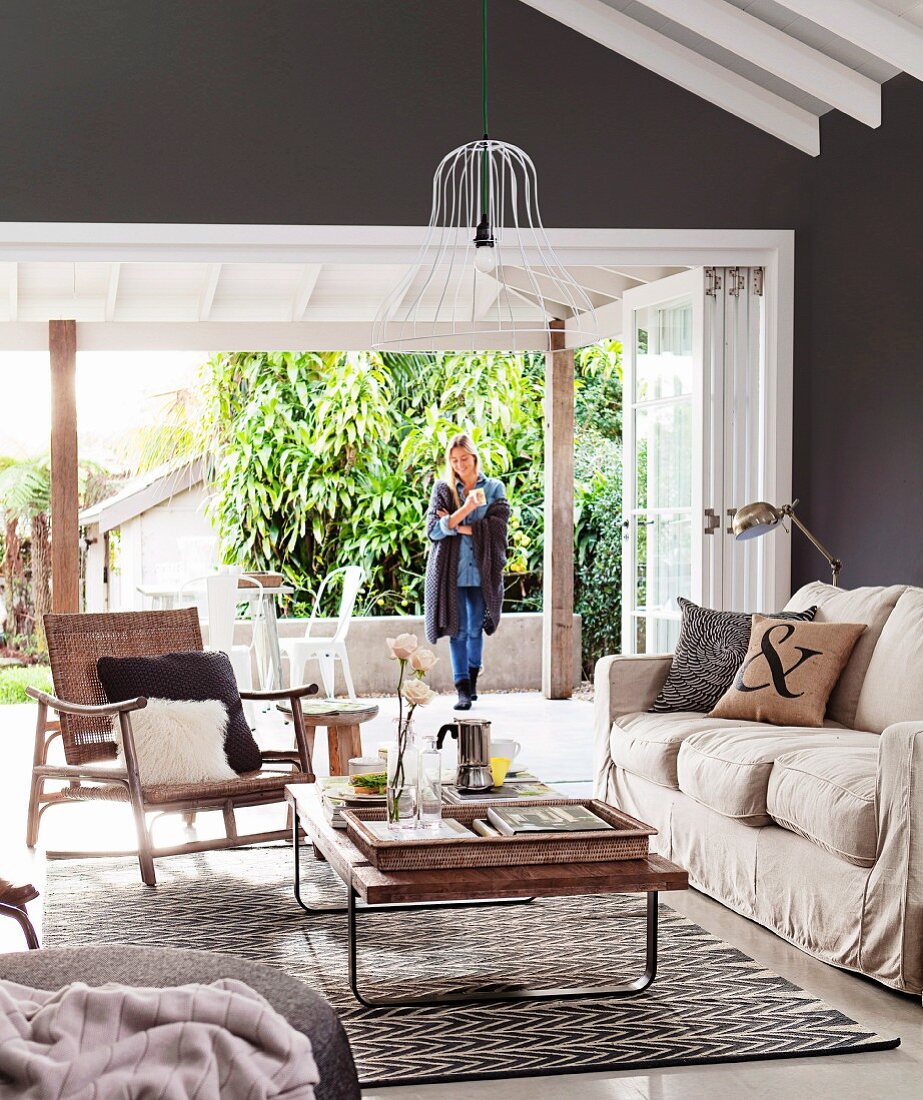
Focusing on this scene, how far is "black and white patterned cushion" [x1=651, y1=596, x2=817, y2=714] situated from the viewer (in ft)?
14.6

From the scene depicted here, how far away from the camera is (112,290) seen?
7.63 metres

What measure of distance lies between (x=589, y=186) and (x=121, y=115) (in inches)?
77.0

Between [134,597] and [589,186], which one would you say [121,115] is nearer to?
[589,186]

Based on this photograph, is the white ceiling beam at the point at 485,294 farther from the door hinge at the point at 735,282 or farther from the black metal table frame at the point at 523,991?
the black metal table frame at the point at 523,991

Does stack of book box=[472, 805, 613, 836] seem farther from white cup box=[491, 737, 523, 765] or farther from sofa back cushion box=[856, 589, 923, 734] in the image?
sofa back cushion box=[856, 589, 923, 734]

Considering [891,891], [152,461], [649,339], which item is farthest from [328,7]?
[152,461]

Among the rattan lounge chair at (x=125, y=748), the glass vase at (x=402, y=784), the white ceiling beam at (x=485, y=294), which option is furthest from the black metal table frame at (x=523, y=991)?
the white ceiling beam at (x=485, y=294)

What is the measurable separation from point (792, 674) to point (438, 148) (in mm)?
2819

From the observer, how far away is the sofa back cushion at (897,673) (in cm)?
387

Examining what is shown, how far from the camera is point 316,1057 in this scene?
1.83 metres

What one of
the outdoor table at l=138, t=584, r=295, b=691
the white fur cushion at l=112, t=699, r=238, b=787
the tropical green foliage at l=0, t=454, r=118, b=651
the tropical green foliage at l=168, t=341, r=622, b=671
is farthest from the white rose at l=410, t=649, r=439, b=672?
the tropical green foliage at l=0, t=454, r=118, b=651

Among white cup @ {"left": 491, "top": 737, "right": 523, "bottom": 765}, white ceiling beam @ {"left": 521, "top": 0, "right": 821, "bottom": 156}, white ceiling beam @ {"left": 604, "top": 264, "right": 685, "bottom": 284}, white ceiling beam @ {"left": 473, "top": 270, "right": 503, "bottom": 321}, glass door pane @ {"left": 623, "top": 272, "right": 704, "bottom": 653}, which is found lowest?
white cup @ {"left": 491, "top": 737, "right": 523, "bottom": 765}

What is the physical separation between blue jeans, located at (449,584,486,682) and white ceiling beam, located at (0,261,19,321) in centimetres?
295

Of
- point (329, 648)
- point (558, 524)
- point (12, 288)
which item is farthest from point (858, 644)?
point (12, 288)
